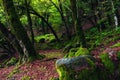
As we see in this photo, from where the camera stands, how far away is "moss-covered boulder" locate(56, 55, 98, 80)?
25.2ft

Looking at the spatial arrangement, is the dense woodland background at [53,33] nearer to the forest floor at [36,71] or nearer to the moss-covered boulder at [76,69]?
the forest floor at [36,71]

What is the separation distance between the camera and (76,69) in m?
7.70

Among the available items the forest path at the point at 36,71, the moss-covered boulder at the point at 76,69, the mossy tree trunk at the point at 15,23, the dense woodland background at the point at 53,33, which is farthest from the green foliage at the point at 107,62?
the mossy tree trunk at the point at 15,23

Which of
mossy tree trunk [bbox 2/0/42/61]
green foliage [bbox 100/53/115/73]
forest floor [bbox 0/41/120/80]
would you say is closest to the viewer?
green foliage [bbox 100/53/115/73]

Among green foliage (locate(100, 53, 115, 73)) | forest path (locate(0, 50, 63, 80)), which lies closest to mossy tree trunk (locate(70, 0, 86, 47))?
forest path (locate(0, 50, 63, 80))

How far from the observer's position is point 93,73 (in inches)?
306

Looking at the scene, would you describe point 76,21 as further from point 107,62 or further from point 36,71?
point 107,62

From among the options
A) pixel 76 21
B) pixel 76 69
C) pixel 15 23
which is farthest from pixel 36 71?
pixel 76 69

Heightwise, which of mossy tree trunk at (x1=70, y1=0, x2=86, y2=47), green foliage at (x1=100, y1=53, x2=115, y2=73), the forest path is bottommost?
the forest path

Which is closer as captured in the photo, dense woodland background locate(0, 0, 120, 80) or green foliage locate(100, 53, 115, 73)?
green foliage locate(100, 53, 115, 73)

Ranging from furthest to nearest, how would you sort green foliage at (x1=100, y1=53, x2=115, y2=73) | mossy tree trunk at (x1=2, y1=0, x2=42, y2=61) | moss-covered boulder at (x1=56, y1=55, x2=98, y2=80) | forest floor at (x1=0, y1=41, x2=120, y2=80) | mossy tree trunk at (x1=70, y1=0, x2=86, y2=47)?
mossy tree trunk at (x1=2, y1=0, x2=42, y2=61)
mossy tree trunk at (x1=70, y1=0, x2=86, y2=47)
forest floor at (x1=0, y1=41, x2=120, y2=80)
green foliage at (x1=100, y1=53, x2=115, y2=73)
moss-covered boulder at (x1=56, y1=55, x2=98, y2=80)

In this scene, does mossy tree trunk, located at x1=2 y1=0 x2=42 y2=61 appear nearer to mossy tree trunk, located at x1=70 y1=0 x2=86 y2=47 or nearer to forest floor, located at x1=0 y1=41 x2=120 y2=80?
forest floor, located at x1=0 y1=41 x2=120 y2=80

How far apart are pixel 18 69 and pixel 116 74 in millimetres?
6521

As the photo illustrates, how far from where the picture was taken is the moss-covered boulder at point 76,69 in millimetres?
7688
